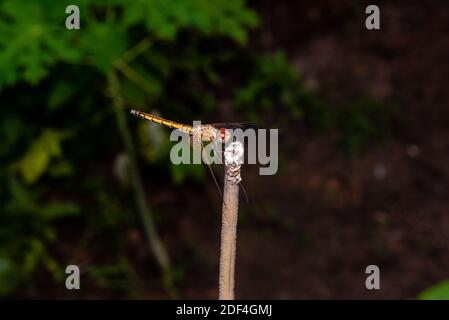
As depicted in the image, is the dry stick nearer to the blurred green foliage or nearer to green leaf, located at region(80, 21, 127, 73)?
the blurred green foliage

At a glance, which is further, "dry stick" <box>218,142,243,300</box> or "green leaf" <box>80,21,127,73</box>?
A: "green leaf" <box>80,21,127,73</box>

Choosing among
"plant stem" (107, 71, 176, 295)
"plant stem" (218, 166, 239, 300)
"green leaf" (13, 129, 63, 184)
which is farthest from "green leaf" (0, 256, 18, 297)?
"plant stem" (218, 166, 239, 300)

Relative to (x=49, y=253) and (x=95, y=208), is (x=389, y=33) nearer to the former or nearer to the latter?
(x=95, y=208)

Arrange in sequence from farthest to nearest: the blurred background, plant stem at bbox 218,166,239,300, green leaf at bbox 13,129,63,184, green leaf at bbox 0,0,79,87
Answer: green leaf at bbox 13,129,63,184
the blurred background
green leaf at bbox 0,0,79,87
plant stem at bbox 218,166,239,300

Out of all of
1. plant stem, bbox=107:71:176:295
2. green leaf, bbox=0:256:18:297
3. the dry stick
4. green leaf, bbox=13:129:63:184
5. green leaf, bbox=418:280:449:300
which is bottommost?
green leaf, bbox=418:280:449:300

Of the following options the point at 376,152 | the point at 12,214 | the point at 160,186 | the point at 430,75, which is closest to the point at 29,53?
the point at 12,214

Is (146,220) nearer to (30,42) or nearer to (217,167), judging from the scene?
(217,167)

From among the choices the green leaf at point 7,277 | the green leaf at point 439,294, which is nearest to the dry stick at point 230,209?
the green leaf at point 439,294
